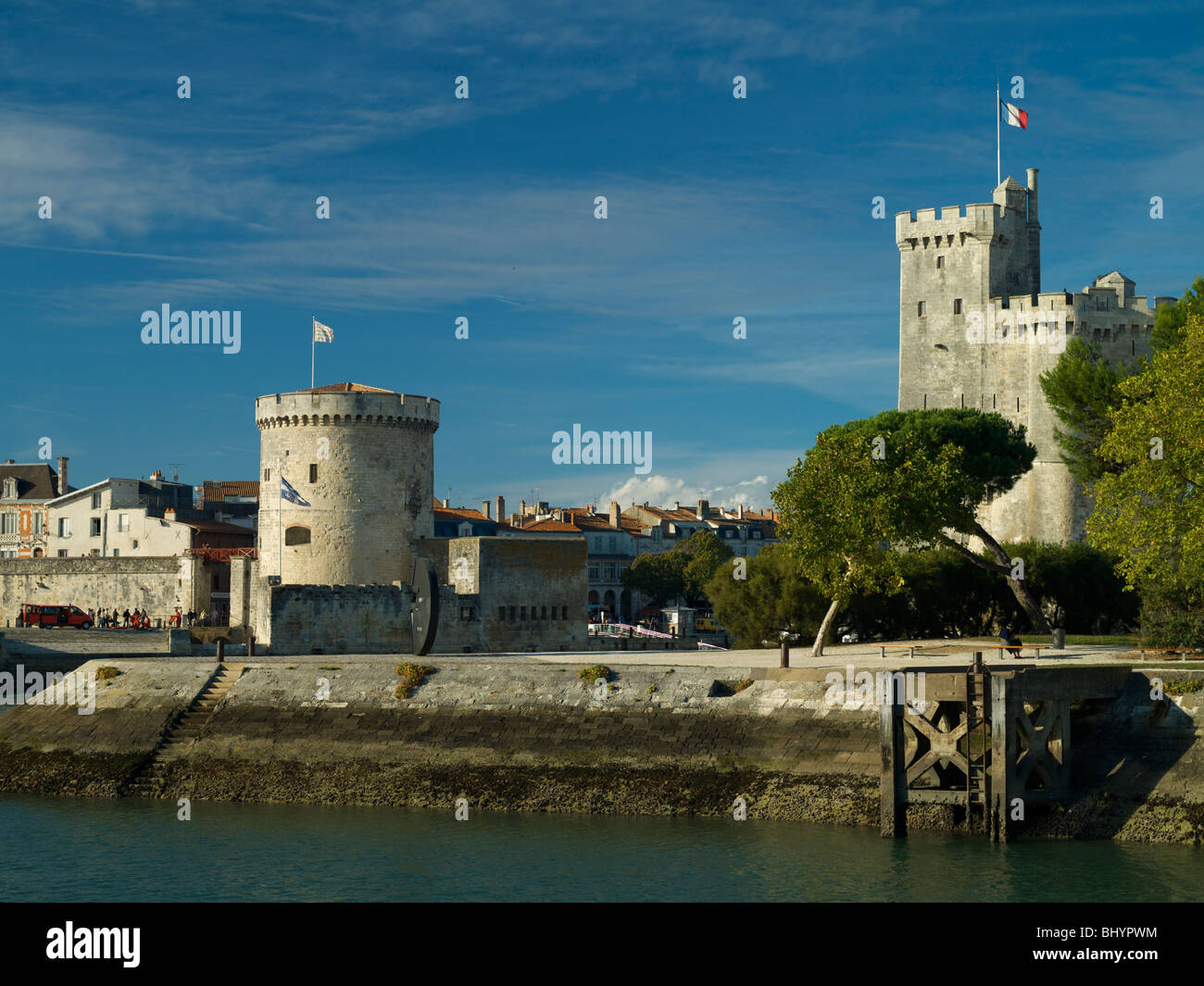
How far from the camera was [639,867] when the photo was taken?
1059 inches

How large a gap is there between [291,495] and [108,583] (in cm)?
1220

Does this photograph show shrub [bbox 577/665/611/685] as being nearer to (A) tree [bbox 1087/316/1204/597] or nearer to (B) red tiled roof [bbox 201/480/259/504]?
(A) tree [bbox 1087/316/1204/597]

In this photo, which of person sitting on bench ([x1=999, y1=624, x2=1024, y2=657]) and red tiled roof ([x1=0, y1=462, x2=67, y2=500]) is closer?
person sitting on bench ([x1=999, y1=624, x2=1024, y2=657])

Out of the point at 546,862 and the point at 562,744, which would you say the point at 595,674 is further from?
the point at 546,862

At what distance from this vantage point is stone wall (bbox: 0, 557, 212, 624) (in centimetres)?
6328

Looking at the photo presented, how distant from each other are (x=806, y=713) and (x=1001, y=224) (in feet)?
163

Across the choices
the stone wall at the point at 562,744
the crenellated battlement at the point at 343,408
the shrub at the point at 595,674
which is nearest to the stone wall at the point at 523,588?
the crenellated battlement at the point at 343,408

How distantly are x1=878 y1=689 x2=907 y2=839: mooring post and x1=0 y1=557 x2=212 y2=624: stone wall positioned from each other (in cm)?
4064

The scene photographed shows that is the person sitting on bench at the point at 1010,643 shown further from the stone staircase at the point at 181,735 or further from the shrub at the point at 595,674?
the stone staircase at the point at 181,735

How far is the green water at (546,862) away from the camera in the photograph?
25141 millimetres

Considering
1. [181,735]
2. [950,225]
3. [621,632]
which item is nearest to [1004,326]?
[950,225]

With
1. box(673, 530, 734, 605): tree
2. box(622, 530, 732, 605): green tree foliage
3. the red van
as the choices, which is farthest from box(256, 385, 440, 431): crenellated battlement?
box(622, 530, 732, 605): green tree foliage
